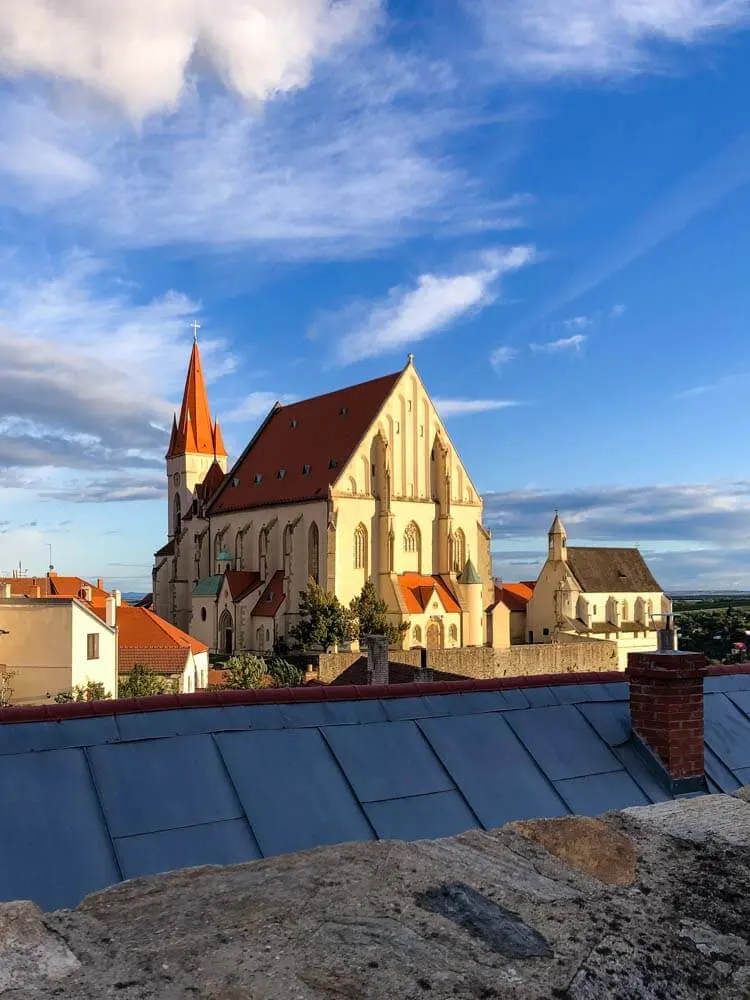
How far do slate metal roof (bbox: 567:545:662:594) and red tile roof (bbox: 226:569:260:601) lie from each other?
24.2 metres

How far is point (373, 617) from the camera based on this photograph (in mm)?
51125

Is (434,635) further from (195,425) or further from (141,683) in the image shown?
(195,425)

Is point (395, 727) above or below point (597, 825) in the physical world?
above

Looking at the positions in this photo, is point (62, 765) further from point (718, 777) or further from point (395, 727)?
point (718, 777)

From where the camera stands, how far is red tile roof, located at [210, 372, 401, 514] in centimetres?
5766

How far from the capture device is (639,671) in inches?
290

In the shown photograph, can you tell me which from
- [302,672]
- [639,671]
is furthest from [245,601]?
[639,671]

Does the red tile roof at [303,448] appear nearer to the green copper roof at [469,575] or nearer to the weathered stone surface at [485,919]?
the green copper roof at [469,575]

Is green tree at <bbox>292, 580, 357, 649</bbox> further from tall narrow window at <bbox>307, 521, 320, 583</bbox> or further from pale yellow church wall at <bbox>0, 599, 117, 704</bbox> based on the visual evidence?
pale yellow church wall at <bbox>0, 599, 117, 704</bbox>

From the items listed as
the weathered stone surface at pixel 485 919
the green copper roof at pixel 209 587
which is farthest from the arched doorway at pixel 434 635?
the weathered stone surface at pixel 485 919

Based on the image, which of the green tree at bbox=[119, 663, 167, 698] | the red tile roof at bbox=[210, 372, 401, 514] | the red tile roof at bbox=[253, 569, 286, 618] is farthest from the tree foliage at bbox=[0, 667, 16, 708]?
the red tile roof at bbox=[210, 372, 401, 514]

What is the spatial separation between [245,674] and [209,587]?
22689 millimetres

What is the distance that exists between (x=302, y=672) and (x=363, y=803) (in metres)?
38.5

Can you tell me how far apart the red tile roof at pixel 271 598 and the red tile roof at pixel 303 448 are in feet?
17.1
